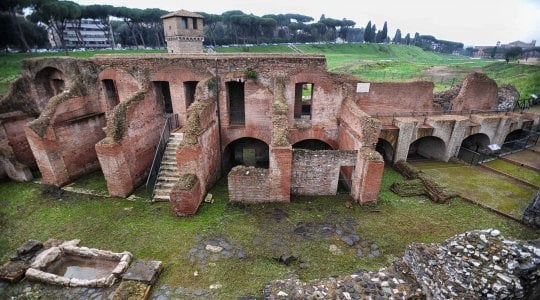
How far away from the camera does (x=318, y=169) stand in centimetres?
1043

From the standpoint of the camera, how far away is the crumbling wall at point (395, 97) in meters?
15.7

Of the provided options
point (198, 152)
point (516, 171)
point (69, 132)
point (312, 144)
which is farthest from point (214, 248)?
point (516, 171)

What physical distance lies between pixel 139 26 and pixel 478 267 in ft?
216

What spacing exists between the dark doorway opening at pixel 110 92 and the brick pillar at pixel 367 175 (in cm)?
1140

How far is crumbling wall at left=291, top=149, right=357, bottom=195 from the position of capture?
1013 centimetres

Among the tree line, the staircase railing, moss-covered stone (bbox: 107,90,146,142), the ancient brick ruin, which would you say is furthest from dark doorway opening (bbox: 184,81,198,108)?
the tree line

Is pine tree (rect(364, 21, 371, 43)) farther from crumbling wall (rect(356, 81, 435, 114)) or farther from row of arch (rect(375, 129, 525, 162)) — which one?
crumbling wall (rect(356, 81, 435, 114))

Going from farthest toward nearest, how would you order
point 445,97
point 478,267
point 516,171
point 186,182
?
point 445,97 < point 516,171 < point 186,182 < point 478,267

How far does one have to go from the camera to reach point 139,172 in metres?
11.7

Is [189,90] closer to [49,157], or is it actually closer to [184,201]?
[184,201]

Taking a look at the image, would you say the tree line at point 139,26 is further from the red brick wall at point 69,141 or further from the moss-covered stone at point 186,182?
the moss-covered stone at point 186,182

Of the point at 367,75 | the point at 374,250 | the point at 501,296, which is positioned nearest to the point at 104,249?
the point at 374,250

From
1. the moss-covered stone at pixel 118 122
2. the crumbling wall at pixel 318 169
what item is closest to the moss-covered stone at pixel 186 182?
the moss-covered stone at pixel 118 122

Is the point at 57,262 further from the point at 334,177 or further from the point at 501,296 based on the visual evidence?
the point at 501,296
